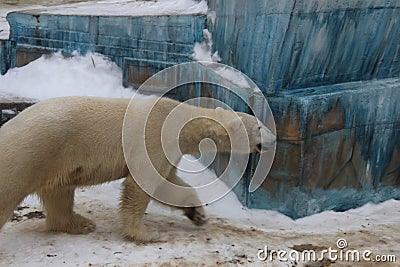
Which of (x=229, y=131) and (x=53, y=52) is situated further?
(x=53, y=52)

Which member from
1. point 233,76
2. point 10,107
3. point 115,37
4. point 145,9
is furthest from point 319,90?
point 10,107

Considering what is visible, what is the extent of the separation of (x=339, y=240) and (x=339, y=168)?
2.62 feet

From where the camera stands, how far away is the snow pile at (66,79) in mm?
6219

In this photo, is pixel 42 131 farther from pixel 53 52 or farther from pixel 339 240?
pixel 53 52

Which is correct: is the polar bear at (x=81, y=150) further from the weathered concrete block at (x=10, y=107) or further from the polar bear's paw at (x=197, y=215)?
the weathered concrete block at (x=10, y=107)

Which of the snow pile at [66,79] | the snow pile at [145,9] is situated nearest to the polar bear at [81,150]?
the snow pile at [145,9]

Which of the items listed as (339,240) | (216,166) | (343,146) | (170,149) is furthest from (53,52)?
(339,240)

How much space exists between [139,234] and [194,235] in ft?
1.38

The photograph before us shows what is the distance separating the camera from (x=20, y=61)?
23.0 ft

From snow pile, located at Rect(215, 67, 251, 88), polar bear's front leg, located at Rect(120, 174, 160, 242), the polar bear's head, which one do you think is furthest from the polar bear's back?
snow pile, located at Rect(215, 67, 251, 88)

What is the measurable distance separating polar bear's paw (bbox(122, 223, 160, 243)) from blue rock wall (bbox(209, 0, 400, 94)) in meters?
1.46

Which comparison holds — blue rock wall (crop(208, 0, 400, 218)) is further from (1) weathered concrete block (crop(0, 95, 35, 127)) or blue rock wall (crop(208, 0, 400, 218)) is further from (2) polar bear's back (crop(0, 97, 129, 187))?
(1) weathered concrete block (crop(0, 95, 35, 127))

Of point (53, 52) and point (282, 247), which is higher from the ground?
point (53, 52)

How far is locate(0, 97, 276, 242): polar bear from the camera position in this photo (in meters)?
3.57
